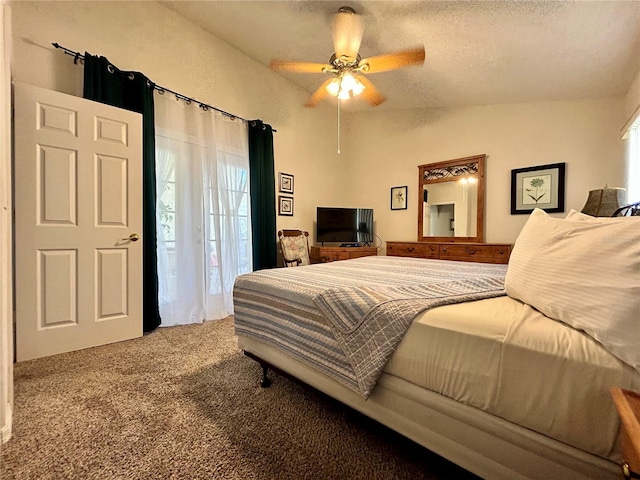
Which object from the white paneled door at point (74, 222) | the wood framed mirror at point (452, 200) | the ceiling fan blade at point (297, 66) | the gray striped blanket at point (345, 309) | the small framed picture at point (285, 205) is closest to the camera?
the gray striped blanket at point (345, 309)

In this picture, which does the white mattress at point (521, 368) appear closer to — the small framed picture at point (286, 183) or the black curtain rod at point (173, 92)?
the black curtain rod at point (173, 92)

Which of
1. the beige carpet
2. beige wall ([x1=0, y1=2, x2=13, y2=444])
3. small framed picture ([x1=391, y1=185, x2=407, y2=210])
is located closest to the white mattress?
the beige carpet

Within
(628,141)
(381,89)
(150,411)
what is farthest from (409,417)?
(381,89)

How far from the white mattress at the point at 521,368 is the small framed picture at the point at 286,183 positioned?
11.0ft

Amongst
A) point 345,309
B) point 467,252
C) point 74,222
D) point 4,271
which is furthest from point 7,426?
point 467,252

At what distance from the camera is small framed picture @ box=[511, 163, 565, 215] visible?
10.6 ft

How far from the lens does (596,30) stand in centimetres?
208

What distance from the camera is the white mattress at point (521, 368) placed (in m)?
0.69

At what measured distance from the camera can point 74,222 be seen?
88.3 inches

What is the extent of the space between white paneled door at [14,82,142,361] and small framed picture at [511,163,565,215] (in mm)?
4196

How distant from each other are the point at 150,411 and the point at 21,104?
7.58 ft

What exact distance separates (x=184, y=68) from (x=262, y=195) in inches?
62.9

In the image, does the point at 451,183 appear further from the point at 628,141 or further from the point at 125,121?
the point at 125,121

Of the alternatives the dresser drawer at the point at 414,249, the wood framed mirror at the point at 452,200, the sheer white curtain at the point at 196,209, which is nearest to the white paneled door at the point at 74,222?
the sheer white curtain at the point at 196,209
